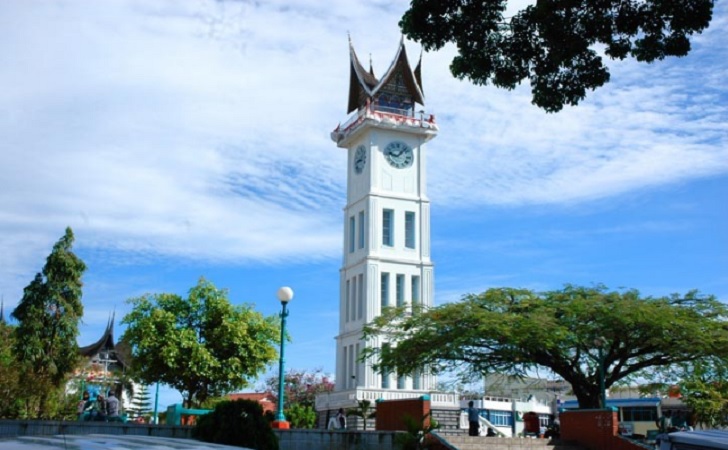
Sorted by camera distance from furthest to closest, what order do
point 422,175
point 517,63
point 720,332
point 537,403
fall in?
point 537,403, point 422,175, point 720,332, point 517,63

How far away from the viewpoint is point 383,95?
62.4m

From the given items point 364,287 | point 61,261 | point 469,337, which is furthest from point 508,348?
point 364,287

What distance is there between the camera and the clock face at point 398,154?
2350 inches

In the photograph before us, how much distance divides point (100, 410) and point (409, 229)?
3571cm

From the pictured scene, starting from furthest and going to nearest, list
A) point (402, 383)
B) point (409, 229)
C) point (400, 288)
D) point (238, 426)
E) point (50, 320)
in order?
1. point (409, 229)
2. point (400, 288)
3. point (402, 383)
4. point (50, 320)
5. point (238, 426)

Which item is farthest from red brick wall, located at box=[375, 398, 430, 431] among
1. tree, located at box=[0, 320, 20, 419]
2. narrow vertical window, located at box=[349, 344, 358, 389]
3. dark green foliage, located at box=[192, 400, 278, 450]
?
narrow vertical window, located at box=[349, 344, 358, 389]

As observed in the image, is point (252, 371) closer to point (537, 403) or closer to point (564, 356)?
point (564, 356)

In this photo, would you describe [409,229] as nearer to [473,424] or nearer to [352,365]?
[352,365]

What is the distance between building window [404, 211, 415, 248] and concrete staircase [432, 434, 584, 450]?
33.5 m

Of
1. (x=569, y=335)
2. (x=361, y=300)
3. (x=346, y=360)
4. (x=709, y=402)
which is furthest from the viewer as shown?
(x=346, y=360)

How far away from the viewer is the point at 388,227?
5847 centimetres

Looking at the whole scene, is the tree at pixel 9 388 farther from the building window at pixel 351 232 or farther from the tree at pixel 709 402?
the tree at pixel 709 402

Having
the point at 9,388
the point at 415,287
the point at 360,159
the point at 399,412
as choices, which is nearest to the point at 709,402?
the point at 415,287

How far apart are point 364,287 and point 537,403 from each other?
89.8ft
